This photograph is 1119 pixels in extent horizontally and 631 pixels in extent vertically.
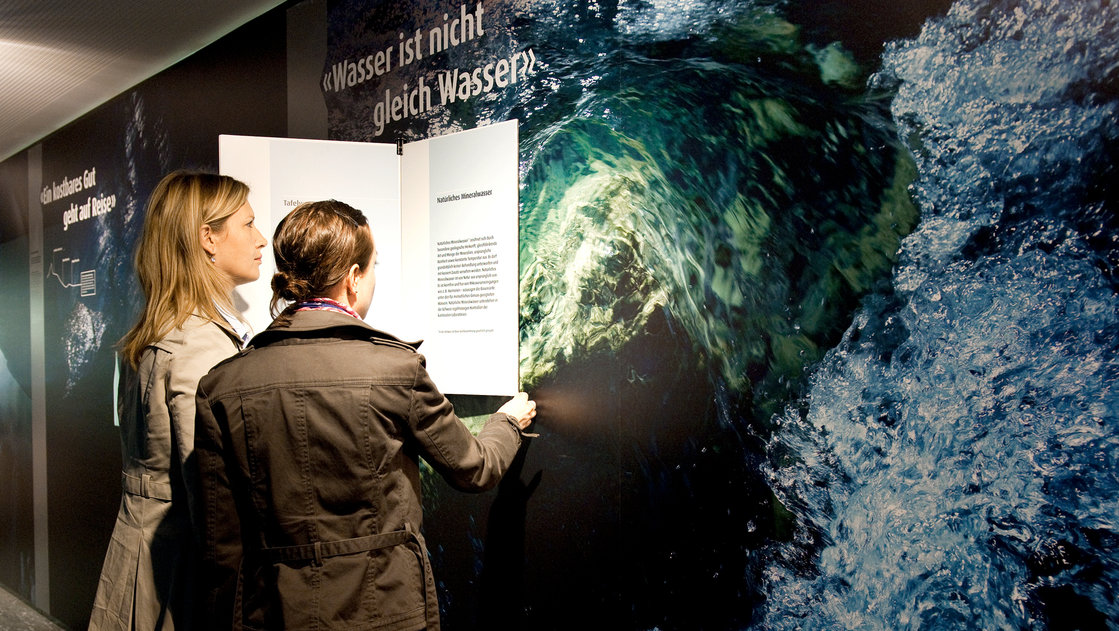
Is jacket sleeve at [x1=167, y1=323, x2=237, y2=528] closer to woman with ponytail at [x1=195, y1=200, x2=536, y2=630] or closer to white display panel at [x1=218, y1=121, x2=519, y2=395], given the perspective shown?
woman with ponytail at [x1=195, y1=200, x2=536, y2=630]

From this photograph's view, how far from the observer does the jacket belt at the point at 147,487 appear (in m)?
2.04

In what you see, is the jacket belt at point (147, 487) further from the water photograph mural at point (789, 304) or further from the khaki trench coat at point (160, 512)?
the water photograph mural at point (789, 304)

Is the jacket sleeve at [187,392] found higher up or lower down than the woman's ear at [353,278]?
lower down

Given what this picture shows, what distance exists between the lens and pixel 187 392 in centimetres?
195

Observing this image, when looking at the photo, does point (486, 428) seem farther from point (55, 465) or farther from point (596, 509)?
point (55, 465)

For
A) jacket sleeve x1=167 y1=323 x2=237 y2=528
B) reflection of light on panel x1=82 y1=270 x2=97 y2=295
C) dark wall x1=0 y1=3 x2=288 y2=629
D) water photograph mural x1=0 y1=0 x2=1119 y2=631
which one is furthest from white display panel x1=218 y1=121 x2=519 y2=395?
reflection of light on panel x1=82 y1=270 x2=97 y2=295

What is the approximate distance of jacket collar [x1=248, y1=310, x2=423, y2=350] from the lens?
1584 mm

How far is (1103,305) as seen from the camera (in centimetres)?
150

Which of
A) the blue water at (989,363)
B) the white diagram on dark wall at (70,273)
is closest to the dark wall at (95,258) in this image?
the white diagram on dark wall at (70,273)

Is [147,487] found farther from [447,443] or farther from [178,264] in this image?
[447,443]

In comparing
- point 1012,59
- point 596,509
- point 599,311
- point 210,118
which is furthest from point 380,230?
point 1012,59

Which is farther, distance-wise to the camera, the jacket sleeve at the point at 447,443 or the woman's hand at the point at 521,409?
the woman's hand at the point at 521,409

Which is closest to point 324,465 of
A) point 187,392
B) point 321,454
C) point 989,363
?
point 321,454

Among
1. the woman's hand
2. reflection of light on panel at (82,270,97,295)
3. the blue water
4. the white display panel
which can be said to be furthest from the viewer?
reflection of light on panel at (82,270,97,295)
